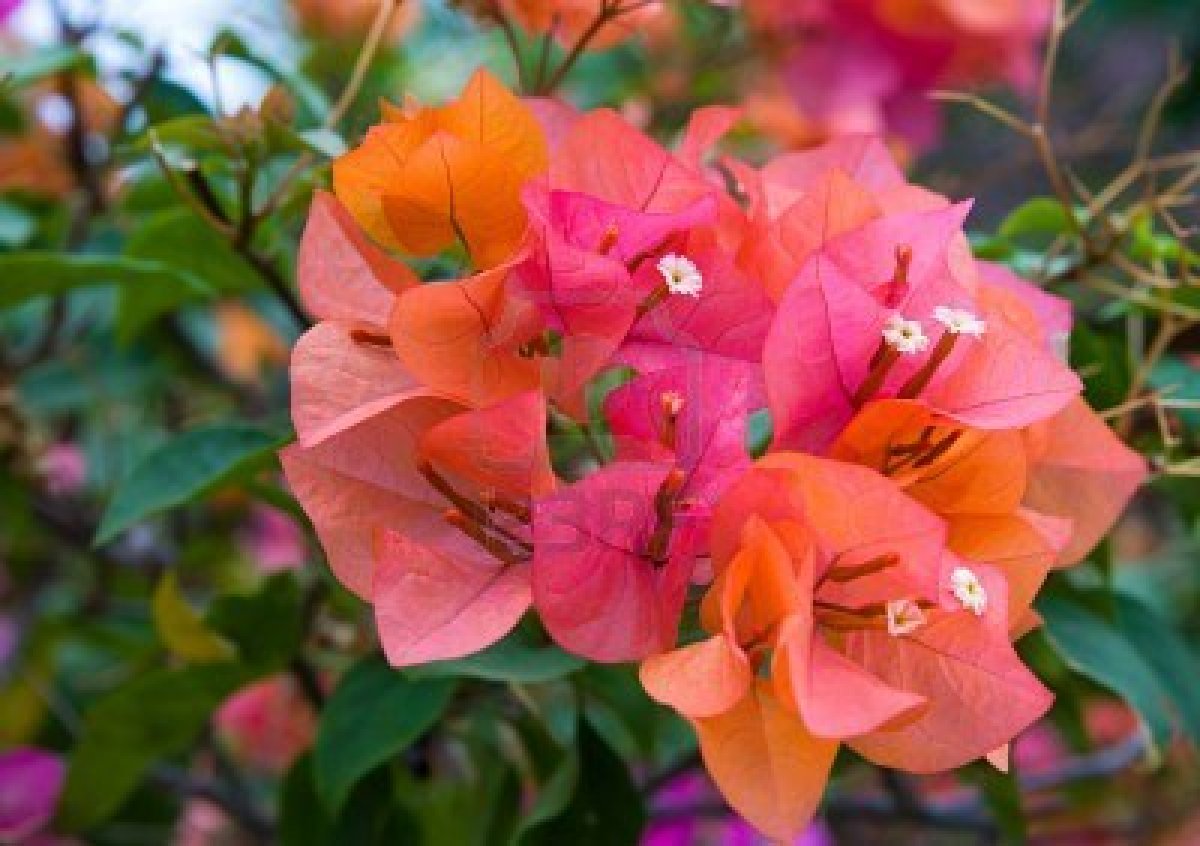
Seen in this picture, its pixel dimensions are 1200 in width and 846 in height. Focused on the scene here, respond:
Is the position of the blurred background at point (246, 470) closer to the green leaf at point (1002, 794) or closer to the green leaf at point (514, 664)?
the green leaf at point (1002, 794)

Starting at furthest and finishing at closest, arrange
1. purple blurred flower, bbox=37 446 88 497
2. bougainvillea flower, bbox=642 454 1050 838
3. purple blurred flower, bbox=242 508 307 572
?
purple blurred flower, bbox=242 508 307 572 < purple blurred flower, bbox=37 446 88 497 < bougainvillea flower, bbox=642 454 1050 838

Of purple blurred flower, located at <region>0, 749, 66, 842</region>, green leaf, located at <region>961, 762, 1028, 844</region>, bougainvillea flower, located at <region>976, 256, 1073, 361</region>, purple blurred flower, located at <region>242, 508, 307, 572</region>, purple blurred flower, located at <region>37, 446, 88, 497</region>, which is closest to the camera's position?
bougainvillea flower, located at <region>976, 256, 1073, 361</region>

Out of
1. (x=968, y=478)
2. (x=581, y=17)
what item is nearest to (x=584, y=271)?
(x=968, y=478)

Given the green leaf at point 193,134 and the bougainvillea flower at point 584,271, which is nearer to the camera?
the bougainvillea flower at point 584,271

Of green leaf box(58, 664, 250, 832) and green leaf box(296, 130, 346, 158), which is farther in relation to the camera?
green leaf box(58, 664, 250, 832)

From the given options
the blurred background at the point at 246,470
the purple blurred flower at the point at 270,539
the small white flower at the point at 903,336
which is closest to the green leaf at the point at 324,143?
the blurred background at the point at 246,470

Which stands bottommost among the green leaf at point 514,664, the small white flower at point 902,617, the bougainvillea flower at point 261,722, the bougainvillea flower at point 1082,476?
the bougainvillea flower at point 261,722

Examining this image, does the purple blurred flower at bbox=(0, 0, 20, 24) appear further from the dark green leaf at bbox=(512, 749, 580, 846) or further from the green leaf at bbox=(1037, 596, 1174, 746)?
the green leaf at bbox=(1037, 596, 1174, 746)

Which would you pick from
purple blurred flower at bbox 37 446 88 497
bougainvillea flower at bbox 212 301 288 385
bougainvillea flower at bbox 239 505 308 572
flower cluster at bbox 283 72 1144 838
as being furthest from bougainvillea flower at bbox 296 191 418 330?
bougainvillea flower at bbox 239 505 308 572
